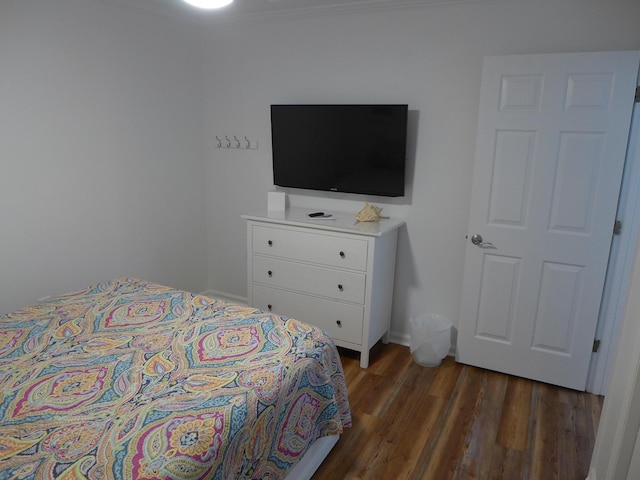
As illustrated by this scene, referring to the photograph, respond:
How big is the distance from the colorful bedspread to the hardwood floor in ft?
1.01

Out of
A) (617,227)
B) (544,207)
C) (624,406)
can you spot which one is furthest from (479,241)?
(624,406)

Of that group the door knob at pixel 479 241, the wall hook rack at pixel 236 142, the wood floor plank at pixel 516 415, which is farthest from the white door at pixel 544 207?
the wall hook rack at pixel 236 142

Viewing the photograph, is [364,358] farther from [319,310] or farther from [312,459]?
[312,459]

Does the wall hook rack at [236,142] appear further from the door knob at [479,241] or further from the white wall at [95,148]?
the door knob at [479,241]

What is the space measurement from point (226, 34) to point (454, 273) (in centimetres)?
268

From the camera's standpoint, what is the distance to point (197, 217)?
13.3ft

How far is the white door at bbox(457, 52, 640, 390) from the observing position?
2.52 metres

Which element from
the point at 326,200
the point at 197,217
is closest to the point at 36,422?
the point at 326,200

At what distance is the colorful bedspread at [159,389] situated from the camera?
1268 millimetres

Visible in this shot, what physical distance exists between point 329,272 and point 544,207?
143cm

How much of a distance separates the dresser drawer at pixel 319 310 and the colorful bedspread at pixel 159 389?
3.19 feet

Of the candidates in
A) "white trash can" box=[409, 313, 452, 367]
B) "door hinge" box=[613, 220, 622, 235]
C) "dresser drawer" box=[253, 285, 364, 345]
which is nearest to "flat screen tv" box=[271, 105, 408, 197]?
"dresser drawer" box=[253, 285, 364, 345]

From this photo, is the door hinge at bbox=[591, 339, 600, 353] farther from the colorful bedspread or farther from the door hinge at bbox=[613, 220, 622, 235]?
the colorful bedspread

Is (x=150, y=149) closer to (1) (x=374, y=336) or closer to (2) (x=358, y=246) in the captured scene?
(2) (x=358, y=246)
